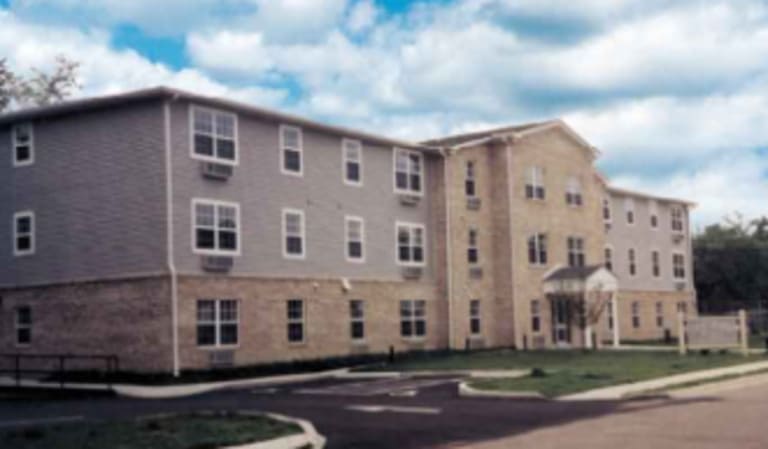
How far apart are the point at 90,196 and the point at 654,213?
35.7m

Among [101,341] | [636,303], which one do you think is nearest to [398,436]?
[101,341]

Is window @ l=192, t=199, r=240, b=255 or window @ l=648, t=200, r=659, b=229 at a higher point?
window @ l=648, t=200, r=659, b=229

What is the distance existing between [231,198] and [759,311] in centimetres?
4022

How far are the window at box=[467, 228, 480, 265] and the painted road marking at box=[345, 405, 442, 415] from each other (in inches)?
831

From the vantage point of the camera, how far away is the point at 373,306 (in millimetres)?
36406

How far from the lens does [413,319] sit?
3838cm

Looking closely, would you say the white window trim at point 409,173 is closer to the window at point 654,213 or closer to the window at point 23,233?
the window at point 23,233

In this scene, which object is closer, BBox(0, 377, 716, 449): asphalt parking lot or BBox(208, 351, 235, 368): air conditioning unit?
BBox(0, 377, 716, 449): asphalt parking lot

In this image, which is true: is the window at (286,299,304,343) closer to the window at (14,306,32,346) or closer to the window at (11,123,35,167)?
the window at (14,306,32,346)

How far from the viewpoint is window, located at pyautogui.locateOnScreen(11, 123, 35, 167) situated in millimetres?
31609

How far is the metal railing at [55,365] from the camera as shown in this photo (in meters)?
28.4

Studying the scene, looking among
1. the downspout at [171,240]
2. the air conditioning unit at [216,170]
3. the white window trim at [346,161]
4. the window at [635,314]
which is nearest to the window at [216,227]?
the air conditioning unit at [216,170]

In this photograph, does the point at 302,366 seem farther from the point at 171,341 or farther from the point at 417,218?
the point at 417,218

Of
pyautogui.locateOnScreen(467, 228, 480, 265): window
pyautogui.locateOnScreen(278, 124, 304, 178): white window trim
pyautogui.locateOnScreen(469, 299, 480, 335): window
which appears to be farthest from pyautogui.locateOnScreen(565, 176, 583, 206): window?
pyautogui.locateOnScreen(278, 124, 304, 178): white window trim
